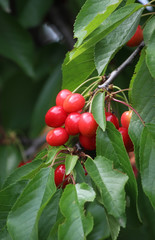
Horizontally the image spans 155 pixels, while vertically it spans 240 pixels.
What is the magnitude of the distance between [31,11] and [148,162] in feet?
5.14

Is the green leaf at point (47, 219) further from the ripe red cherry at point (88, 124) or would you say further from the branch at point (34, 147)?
the branch at point (34, 147)

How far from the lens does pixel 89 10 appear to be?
0.95m

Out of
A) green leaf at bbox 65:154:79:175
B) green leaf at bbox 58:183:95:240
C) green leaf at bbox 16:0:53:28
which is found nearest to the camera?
green leaf at bbox 58:183:95:240

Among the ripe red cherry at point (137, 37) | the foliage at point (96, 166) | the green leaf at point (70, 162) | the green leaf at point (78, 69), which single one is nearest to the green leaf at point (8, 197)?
the foliage at point (96, 166)

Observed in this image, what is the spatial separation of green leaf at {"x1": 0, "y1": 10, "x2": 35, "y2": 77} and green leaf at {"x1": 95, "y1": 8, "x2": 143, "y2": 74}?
1.28 metres

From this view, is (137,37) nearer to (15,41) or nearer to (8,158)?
(15,41)

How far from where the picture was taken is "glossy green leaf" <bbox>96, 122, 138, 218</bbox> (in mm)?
871

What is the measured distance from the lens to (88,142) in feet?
3.26

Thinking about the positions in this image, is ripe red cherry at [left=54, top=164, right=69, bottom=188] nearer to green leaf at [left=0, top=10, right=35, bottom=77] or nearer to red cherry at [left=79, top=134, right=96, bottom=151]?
red cherry at [left=79, top=134, right=96, bottom=151]

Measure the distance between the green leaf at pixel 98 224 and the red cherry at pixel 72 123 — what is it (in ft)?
0.60

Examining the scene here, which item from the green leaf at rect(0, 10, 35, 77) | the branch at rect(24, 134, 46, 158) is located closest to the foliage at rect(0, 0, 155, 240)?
the green leaf at rect(0, 10, 35, 77)

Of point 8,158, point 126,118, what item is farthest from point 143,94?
point 8,158

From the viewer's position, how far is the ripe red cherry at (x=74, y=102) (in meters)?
0.98

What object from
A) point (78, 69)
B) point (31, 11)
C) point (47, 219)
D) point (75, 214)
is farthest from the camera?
point (31, 11)
